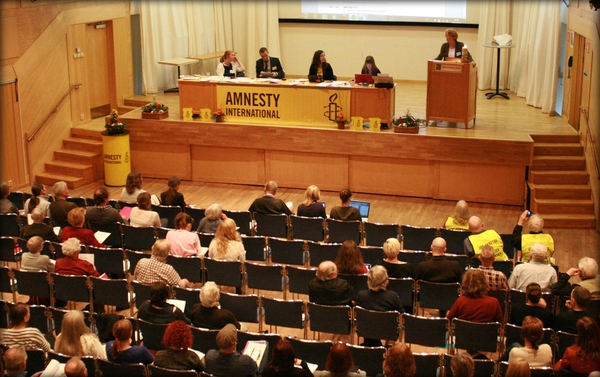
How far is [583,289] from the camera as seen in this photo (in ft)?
21.0

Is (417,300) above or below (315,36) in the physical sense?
below

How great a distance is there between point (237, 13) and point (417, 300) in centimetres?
1208

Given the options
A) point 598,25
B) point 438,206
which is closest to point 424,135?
point 438,206

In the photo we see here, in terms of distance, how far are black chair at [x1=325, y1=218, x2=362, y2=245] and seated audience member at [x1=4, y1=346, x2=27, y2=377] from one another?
431cm

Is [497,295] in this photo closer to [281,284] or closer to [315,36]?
[281,284]

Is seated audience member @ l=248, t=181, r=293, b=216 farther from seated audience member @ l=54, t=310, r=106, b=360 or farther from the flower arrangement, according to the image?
the flower arrangement

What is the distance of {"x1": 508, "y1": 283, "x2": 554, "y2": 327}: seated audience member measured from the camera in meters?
6.50

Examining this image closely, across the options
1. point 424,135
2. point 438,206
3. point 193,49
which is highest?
point 193,49

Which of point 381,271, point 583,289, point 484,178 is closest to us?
point 583,289

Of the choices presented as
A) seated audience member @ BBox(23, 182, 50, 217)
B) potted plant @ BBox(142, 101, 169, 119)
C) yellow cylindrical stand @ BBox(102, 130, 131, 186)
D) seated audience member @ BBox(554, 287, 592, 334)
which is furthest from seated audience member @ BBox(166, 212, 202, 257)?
potted plant @ BBox(142, 101, 169, 119)

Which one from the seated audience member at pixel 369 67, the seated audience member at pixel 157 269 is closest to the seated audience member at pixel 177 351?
the seated audience member at pixel 157 269

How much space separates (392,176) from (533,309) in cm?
605

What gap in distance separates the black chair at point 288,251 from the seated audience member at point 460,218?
1.75 meters

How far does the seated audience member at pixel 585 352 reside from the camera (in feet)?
18.4
